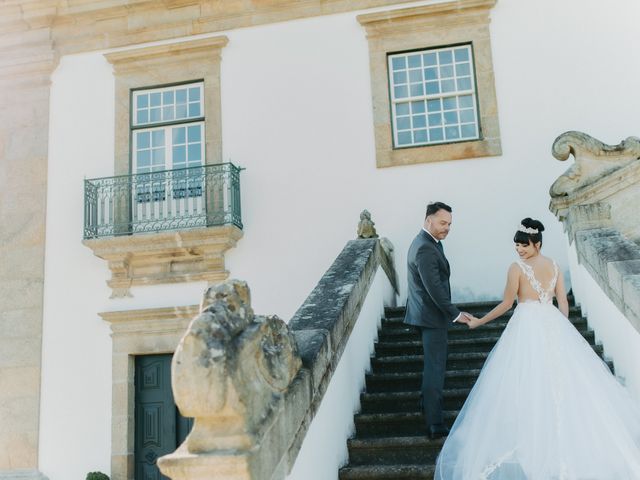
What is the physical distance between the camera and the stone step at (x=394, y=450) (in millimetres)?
3990

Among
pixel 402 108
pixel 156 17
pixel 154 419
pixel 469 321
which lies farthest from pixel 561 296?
pixel 156 17

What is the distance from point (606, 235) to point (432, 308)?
5.86 ft

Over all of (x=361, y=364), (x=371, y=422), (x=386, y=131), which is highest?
(x=386, y=131)

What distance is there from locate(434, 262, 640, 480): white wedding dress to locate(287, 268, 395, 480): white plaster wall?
0.59 metres

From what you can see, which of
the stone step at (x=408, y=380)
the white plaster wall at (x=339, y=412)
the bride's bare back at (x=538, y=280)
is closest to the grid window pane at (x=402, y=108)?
the white plaster wall at (x=339, y=412)

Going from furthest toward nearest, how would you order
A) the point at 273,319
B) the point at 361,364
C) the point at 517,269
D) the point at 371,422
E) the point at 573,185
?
the point at 573,185
the point at 361,364
the point at 371,422
the point at 517,269
the point at 273,319

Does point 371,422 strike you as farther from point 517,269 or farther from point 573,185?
point 573,185

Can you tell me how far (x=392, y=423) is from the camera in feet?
14.2

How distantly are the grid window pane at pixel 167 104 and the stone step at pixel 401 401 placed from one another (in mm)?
5488

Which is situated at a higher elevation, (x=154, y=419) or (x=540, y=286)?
(x=540, y=286)

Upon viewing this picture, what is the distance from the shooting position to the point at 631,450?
3.17 metres

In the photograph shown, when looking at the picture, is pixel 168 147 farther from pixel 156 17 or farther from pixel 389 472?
pixel 389 472

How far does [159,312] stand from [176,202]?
138 centimetres

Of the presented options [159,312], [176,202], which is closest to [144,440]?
[159,312]
